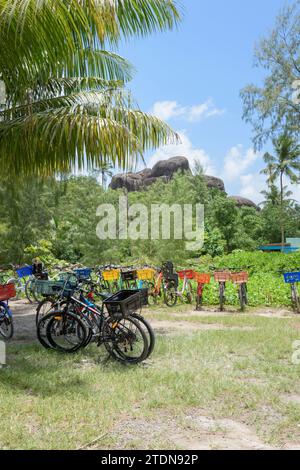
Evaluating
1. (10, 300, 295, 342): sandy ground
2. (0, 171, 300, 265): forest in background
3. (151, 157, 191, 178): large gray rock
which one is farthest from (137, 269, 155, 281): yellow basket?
(151, 157, 191, 178): large gray rock

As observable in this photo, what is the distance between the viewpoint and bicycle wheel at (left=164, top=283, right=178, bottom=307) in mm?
11648

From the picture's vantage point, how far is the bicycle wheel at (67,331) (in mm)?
6316

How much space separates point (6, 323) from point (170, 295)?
490 centimetres

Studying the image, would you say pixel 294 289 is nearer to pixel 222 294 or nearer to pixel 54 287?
pixel 222 294

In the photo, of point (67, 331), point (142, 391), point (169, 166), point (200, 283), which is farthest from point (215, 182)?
point (142, 391)

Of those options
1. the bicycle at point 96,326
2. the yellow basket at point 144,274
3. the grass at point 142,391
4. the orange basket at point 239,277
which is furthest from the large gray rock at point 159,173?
the grass at point 142,391

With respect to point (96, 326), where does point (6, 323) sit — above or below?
below

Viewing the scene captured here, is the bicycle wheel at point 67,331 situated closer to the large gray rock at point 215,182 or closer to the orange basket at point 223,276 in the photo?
the orange basket at point 223,276

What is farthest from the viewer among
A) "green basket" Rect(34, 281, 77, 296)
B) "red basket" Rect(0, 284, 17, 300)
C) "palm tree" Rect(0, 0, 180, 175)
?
"red basket" Rect(0, 284, 17, 300)

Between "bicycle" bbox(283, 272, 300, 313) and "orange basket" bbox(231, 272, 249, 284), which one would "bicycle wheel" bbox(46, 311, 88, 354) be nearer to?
"orange basket" bbox(231, 272, 249, 284)

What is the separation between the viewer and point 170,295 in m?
11.8

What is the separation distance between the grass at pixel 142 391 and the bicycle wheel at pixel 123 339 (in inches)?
6.8

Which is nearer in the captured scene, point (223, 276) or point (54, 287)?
point (54, 287)

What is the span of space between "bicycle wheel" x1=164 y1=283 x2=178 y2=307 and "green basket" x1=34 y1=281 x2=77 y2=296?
5.19 meters
